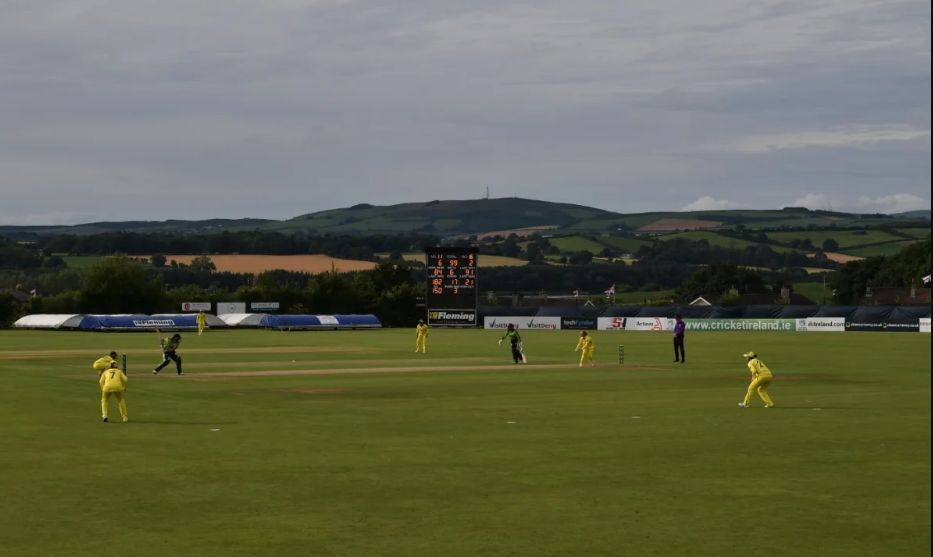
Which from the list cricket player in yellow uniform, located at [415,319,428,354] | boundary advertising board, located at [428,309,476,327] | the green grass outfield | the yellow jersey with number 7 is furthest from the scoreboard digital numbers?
the yellow jersey with number 7

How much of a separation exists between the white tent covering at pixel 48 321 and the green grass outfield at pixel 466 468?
73872 mm

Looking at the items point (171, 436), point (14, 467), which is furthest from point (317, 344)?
point (14, 467)

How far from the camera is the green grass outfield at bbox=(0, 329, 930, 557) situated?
16984mm

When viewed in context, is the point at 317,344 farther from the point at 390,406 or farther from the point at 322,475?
the point at 322,475

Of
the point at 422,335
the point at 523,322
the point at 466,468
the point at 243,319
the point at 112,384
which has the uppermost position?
the point at 112,384

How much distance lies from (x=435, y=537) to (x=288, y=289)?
127m

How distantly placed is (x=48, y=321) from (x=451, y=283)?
114 ft

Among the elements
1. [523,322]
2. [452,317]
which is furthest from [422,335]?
[523,322]

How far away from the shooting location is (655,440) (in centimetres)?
2730

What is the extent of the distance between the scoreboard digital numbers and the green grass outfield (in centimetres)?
6838

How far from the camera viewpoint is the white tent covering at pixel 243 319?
12426cm

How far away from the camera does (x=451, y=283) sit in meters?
116

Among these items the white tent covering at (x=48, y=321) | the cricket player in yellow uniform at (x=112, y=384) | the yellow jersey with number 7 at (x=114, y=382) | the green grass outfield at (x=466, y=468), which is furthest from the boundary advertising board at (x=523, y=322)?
the yellow jersey with number 7 at (x=114, y=382)

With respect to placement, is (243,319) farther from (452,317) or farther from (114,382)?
(114,382)
